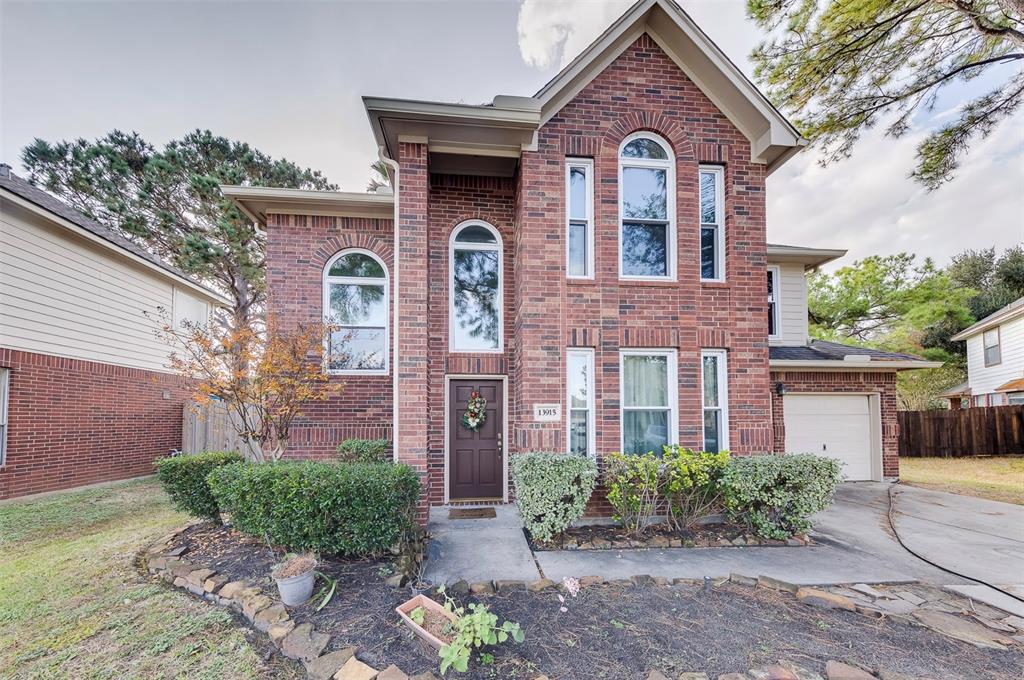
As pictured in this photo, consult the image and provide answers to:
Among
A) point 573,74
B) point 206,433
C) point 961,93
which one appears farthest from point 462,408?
point 961,93

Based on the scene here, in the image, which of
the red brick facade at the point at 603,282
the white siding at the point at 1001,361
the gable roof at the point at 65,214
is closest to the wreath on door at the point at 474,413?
the red brick facade at the point at 603,282

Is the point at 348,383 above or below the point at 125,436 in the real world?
above

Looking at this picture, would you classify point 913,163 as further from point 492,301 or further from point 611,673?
point 611,673

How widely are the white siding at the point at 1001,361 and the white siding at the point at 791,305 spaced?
13074 millimetres

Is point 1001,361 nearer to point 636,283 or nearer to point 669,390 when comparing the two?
point 669,390

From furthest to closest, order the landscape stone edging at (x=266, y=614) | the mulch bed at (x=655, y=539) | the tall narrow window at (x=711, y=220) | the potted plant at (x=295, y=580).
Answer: the tall narrow window at (x=711, y=220) → the mulch bed at (x=655, y=539) → the potted plant at (x=295, y=580) → the landscape stone edging at (x=266, y=614)

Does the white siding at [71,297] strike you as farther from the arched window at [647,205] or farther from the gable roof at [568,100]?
the arched window at [647,205]

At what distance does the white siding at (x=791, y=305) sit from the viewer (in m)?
9.84

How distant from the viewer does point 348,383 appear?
6938mm

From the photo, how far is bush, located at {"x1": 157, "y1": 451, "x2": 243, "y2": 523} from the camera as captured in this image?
16.5ft

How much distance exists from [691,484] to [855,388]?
22.6ft

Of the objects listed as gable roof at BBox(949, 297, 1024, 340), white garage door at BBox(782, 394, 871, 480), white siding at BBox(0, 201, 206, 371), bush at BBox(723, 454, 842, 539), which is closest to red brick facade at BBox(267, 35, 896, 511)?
bush at BBox(723, 454, 842, 539)

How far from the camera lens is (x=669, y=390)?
600 centimetres

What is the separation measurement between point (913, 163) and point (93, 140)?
21.0 m
